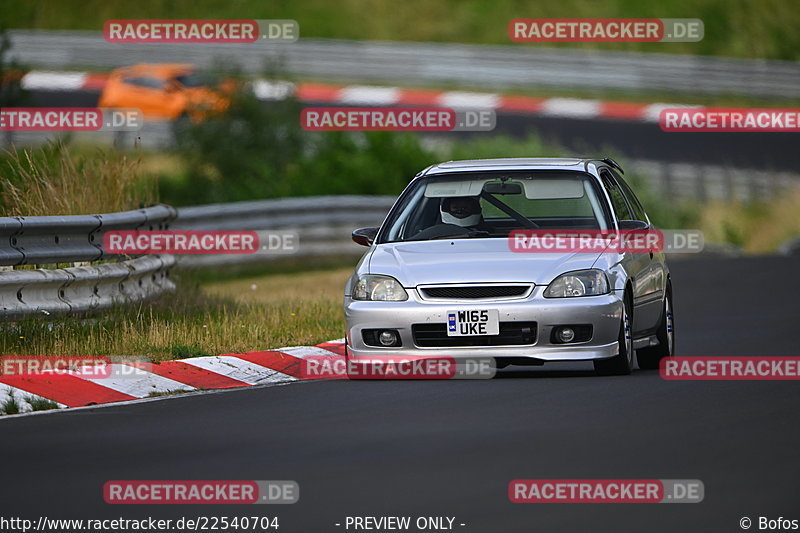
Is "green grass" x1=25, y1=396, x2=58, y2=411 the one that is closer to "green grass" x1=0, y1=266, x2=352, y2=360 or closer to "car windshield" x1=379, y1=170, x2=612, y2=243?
"green grass" x1=0, y1=266, x2=352, y2=360

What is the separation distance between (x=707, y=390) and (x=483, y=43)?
3719cm

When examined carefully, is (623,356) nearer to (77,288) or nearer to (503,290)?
(503,290)

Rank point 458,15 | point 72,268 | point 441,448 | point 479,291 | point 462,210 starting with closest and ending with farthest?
point 441,448
point 479,291
point 462,210
point 72,268
point 458,15

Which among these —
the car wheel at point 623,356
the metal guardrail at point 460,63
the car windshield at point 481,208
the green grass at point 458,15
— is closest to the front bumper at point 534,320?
the car wheel at point 623,356

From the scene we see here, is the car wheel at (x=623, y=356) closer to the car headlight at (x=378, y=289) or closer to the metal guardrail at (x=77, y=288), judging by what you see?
the car headlight at (x=378, y=289)

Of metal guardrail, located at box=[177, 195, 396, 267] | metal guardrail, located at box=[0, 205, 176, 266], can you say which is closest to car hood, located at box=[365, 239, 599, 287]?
metal guardrail, located at box=[0, 205, 176, 266]

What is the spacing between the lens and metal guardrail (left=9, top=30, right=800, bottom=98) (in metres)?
41.8

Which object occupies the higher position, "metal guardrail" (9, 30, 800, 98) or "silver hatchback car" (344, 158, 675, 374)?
"metal guardrail" (9, 30, 800, 98)

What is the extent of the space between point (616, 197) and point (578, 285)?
1865 millimetres

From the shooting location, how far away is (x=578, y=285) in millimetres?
11602

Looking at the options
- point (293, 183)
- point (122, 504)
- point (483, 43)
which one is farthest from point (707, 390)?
point (483, 43)

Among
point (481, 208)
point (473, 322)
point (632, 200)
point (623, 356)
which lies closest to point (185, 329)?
point (481, 208)

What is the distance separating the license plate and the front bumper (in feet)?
0.10

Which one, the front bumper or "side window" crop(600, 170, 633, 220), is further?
"side window" crop(600, 170, 633, 220)
